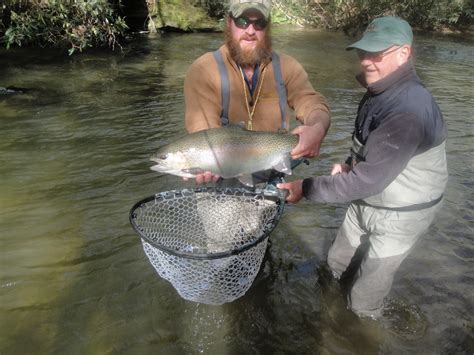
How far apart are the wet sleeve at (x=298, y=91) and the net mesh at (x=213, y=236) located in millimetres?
817

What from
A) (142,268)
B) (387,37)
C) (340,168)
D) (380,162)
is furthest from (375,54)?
(142,268)

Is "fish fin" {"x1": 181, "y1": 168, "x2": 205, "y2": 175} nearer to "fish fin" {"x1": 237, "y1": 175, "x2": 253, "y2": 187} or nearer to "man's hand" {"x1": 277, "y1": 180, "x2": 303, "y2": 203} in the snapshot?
"fish fin" {"x1": 237, "y1": 175, "x2": 253, "y2": 187}

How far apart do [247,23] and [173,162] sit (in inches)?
49.8

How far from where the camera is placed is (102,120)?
26.2 feet

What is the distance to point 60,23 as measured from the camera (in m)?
12.6

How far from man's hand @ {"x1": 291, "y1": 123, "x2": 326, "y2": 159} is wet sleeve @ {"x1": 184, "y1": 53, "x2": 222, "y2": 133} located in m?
0.68

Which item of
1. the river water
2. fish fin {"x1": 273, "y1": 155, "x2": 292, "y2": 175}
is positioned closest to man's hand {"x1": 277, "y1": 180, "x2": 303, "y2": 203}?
fish fin {"x1": 273, "y1": 155, "x2": 292, "y2": 175}

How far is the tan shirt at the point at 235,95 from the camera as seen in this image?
3.20 metres

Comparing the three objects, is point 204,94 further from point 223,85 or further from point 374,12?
point 374,12

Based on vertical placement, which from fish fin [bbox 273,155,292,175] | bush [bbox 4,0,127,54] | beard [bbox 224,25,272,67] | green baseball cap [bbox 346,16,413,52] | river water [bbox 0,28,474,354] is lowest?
river water [bbox 0,28,474,354]

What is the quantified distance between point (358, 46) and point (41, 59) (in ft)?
40.4

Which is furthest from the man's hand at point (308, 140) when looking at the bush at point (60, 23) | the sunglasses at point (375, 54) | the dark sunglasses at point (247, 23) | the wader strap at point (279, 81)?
the bush at point (60, 23)

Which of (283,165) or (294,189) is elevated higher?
(283,165)

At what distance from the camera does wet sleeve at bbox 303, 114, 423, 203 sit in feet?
8.03
